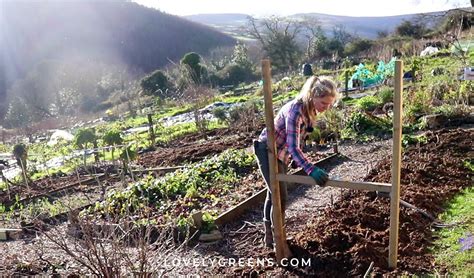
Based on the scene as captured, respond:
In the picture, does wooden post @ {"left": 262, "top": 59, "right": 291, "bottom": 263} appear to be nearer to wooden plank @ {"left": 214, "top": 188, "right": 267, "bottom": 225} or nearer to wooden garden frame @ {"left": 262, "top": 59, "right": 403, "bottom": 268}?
wooden garden frame @ {"left": 262, "top": 59, "right": 403, "bottom": 268}

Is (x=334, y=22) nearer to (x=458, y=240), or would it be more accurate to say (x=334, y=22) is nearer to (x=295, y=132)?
(x=458, y=240)

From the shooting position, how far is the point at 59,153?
1370cm

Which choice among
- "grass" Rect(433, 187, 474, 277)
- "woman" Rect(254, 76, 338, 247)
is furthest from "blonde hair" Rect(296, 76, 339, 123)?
"grass" Rect(433, 187, 474, 277)

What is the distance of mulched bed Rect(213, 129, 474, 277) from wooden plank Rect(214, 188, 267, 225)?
0.38 meters

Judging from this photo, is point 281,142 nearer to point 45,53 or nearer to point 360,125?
point 360,125

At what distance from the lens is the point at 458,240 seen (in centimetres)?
379

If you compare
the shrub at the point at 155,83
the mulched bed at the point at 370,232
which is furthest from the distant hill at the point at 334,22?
the mulched bed at the point at 370,232

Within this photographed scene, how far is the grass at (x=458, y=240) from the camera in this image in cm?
336

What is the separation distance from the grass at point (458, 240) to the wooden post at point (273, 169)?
119cm

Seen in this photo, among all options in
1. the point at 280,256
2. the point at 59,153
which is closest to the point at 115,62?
the point at 59,153

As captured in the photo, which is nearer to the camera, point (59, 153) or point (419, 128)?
point (419, 128)

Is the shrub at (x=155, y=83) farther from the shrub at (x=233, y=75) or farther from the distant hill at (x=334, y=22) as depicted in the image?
the distant hill at (x=334, y=22)

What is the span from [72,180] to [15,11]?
68648mm

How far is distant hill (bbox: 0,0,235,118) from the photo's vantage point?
207ft
